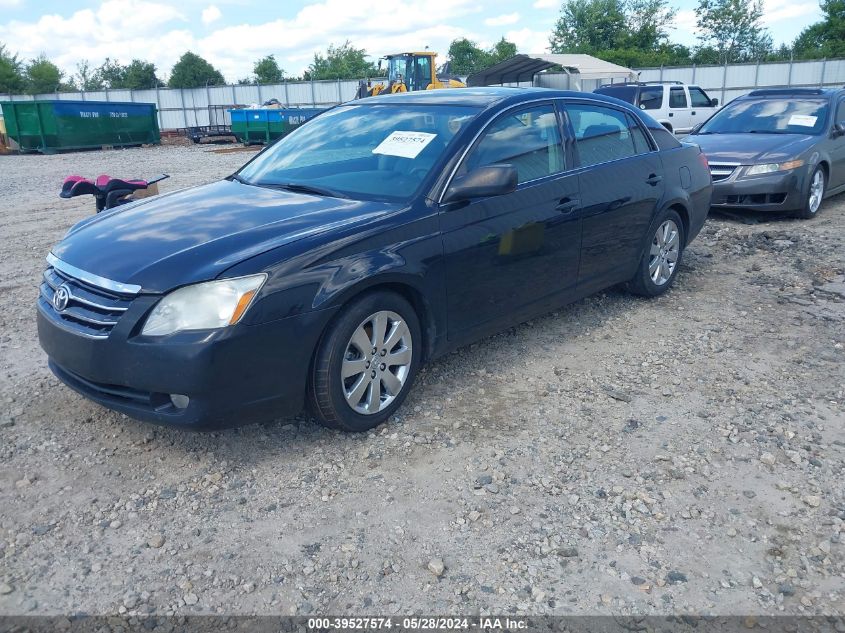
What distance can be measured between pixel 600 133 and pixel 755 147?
15.6ft

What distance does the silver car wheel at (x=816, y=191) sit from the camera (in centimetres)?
901

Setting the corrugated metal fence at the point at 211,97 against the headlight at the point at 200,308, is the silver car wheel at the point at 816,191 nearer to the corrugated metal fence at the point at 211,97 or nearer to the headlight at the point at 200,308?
the headlight at the point at 200,308

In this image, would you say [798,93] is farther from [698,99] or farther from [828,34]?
[828,34]

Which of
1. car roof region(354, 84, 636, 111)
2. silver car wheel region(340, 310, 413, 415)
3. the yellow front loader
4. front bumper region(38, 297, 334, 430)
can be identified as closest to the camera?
front bumper region(38, 297, 334, 430)

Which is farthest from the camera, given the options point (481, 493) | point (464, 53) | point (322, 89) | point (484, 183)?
point (464, 53)

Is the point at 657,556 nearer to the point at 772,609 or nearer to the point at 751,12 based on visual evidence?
the point at 772,609

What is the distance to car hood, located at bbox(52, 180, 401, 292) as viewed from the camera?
3.31 metres

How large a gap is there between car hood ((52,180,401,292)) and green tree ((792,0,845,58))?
169 feet

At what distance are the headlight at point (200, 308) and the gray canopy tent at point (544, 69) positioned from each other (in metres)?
32.2

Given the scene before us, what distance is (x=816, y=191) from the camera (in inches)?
360

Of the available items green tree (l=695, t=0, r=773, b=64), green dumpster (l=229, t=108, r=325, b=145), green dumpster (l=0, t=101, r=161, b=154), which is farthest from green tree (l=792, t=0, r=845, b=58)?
green dumpster (l=0, t=101, r=161, b=154)

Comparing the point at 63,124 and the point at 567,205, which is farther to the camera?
the point at 63,124

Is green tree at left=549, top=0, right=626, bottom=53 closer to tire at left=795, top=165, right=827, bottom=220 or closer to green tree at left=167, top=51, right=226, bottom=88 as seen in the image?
green tree at left=167, top=51, right=226, bottom=88

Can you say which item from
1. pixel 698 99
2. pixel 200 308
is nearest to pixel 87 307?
pixel 200 308
